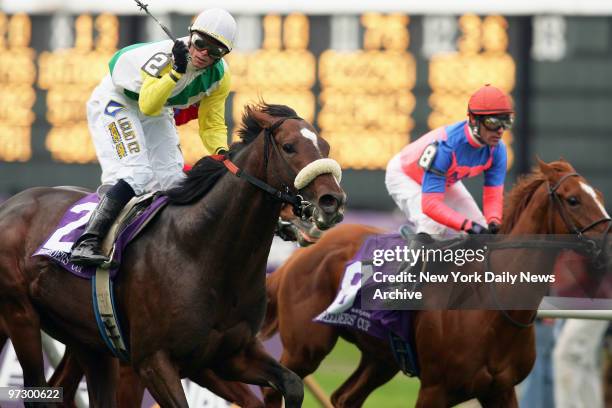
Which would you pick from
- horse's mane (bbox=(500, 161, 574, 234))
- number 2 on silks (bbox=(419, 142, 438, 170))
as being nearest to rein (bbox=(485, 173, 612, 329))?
horse's mane (bbox=(500, 161, 574, 234))

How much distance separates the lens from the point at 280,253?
1454cm

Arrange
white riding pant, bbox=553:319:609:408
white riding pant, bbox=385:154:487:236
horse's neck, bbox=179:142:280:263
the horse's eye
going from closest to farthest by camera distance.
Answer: horse's neck, bbox=179:142:280:263, the horse's eye, white riding pant, bbox=385:154:487:236, white riding pant, bbox=553:319:609:408

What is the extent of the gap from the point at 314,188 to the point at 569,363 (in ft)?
11.7

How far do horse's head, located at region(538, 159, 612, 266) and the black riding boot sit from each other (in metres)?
2.02

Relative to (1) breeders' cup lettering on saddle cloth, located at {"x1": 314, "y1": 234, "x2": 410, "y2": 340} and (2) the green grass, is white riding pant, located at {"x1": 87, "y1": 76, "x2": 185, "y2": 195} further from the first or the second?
(2) the green grass

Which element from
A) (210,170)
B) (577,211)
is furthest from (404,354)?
(210,170)

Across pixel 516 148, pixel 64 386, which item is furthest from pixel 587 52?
pixel 64 386

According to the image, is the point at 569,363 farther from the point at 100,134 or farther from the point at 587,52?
the point at 587,52

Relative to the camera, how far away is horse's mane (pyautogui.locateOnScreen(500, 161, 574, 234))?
619cm

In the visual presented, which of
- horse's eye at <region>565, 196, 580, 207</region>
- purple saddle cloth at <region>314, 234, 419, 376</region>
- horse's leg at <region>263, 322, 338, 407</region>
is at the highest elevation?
horse's eye at <region>565, 196, 580, 207</region>

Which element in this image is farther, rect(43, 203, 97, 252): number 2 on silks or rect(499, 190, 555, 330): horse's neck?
rect(499, 190, 555, 330): horse's neck

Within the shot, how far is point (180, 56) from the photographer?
5.18m

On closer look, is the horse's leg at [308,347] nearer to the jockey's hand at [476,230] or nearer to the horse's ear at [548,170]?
the jockey's hand at [476,230]

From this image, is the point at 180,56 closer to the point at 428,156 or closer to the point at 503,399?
the point at 428,156
